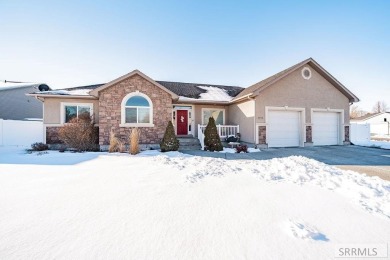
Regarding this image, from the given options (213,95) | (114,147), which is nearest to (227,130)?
(213,95)

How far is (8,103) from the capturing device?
17609 millimetres

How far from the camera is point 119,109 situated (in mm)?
10547

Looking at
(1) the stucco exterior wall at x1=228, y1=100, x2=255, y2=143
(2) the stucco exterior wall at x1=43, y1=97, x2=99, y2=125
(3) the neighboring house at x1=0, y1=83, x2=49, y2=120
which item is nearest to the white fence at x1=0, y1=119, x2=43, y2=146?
(2) the stucco exterior wall at x1=43, y1=97, x2=99, y2=125

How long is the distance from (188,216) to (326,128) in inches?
541

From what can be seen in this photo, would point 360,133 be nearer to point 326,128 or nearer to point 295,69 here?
point 326,128

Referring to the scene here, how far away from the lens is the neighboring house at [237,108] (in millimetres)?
10594

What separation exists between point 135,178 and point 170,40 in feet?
35.5

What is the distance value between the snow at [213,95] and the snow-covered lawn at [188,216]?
354 inches

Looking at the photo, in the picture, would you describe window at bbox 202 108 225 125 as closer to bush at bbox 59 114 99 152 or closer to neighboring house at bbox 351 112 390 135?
bush at bbox 59 114 99 152

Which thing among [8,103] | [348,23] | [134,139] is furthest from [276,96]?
[8,103]

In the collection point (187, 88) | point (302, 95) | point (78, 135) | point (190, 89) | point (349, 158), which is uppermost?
point (187, 88)

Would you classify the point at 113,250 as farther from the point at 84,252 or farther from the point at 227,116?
the point at 227,116

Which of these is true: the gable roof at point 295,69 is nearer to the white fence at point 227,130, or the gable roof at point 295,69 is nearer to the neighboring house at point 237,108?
the neighboring house at point 237,108

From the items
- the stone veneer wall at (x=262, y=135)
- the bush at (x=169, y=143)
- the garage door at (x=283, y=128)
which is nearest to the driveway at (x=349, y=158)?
the bush at (x=169, y=143)
